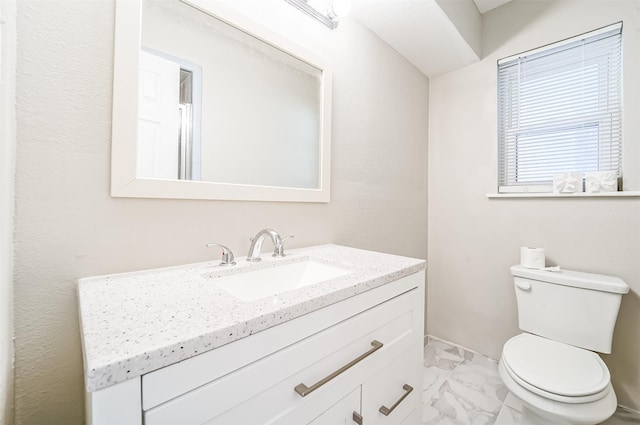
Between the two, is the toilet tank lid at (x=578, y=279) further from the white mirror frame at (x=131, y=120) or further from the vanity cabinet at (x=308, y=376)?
the white mirror frame at (x=131, y=120)

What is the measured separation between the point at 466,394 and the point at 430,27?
2.14m

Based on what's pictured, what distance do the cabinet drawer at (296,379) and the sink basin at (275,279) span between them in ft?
0.75

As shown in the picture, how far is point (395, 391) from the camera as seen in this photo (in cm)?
85

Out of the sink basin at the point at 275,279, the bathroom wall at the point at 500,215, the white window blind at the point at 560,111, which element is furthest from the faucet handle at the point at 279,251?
the white window blind at the point at 560,111

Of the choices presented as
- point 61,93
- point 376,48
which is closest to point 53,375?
point 61,93

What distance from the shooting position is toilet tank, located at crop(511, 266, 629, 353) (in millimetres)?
1271

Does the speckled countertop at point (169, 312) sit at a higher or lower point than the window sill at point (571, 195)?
lower

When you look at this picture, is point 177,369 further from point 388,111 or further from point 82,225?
point 388,111

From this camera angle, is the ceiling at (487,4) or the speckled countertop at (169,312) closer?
the speckled countertop at (169,312)

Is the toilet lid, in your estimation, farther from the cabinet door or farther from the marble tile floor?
the cabinet door

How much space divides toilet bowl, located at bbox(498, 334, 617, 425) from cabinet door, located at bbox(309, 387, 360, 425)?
0.84 m

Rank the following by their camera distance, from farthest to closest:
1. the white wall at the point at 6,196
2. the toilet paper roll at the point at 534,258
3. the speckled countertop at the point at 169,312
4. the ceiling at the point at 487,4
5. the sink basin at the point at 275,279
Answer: the ceiling at the point at 487,4, the toilet paper roll at the point at 534,258, the sink basin at the point at 275,279, the white wall at the point at 6,196, the speckled countertop at the point at 169,312

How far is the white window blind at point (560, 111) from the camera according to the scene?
1457 mm

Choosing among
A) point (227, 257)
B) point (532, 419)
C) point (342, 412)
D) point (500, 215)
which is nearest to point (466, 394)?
point (532, 419)
